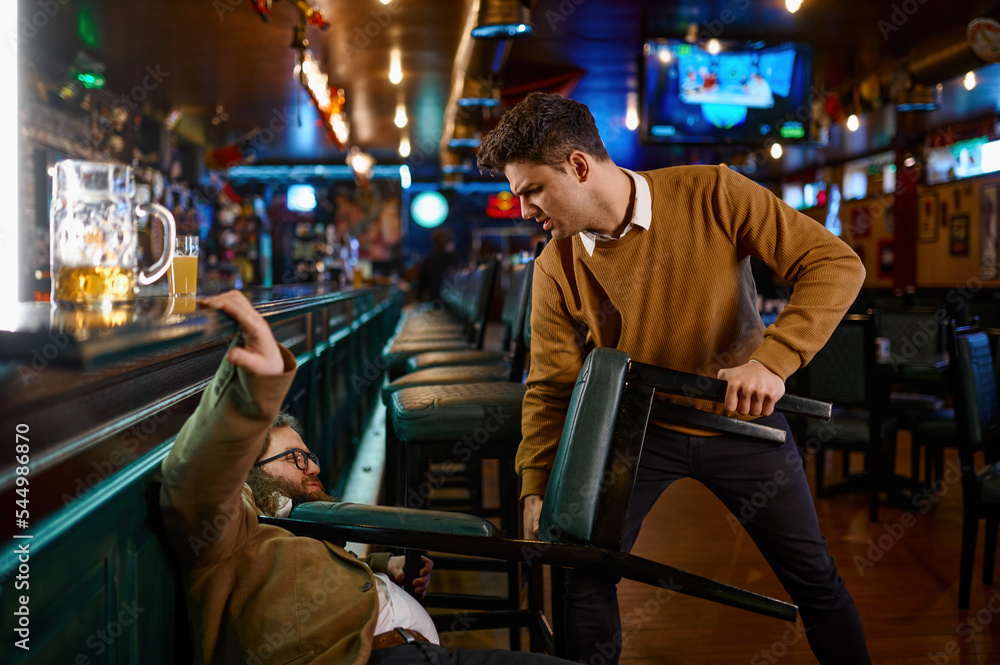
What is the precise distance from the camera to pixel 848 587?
2.96 metres

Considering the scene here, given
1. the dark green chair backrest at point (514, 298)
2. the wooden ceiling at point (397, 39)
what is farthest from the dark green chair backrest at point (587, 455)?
the wooden ceiling at point (397, 39)

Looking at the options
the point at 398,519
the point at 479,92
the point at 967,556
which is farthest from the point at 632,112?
the point at 398,519

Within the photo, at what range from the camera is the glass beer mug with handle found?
994 mm

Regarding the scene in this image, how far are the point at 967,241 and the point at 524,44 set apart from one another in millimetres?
6503

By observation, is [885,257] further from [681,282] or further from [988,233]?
[681,282]

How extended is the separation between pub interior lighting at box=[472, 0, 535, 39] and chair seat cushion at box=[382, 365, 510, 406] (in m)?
2.04

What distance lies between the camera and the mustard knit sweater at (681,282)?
1.57 m

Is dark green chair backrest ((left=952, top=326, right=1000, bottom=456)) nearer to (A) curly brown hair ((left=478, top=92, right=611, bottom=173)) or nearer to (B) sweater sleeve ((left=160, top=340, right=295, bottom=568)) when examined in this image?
(A) curly brown hair ((left=478, top=92, right=611, bottom=173))

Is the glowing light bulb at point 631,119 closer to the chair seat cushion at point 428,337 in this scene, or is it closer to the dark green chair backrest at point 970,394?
the chair seat cushion at point 428,337

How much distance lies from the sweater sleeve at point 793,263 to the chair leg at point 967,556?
1.64 meters

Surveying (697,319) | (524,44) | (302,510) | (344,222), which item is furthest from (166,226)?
(344,222)

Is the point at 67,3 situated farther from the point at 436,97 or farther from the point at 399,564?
the point at 399,564

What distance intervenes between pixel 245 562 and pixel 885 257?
39.1ft

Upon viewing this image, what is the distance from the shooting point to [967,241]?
9391 mm
